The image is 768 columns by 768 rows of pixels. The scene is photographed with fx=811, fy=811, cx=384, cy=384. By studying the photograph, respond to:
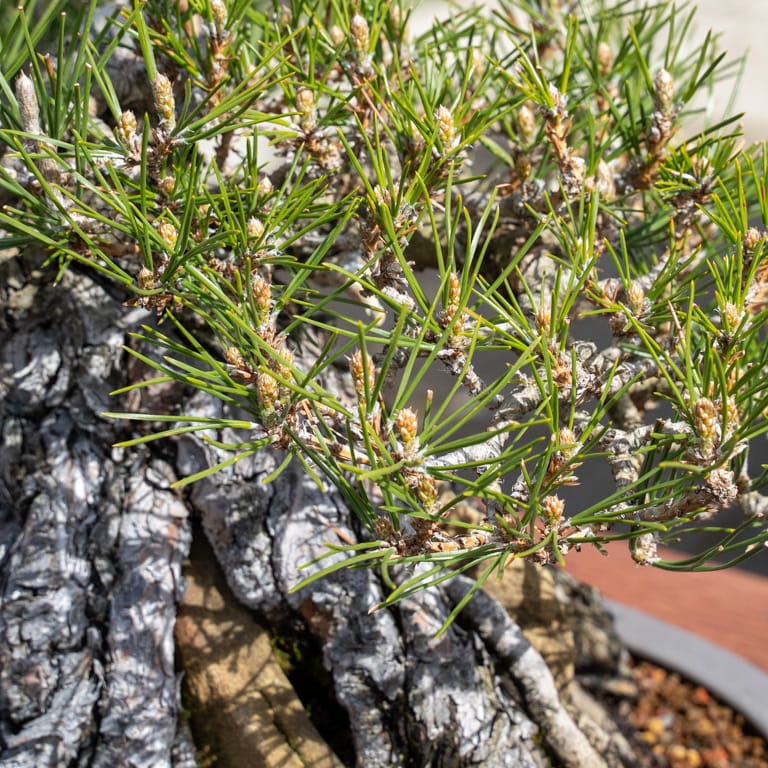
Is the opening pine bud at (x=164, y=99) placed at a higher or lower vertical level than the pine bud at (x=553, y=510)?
higher

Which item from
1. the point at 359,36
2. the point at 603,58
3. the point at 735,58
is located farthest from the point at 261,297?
the point at 735,58

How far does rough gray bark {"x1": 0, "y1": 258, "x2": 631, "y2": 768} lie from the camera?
65 centimetres

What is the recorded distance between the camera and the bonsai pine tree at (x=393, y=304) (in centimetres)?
44

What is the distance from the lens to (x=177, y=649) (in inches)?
27.8

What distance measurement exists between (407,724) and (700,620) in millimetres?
793

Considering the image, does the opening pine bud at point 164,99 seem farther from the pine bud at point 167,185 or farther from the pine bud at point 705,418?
the pine bud at point 705,418

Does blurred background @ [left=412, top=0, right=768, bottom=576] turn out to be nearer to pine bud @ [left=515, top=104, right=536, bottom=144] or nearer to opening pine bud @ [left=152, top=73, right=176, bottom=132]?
pine bud @ [left=515, top=104, right=536, bottom=144]

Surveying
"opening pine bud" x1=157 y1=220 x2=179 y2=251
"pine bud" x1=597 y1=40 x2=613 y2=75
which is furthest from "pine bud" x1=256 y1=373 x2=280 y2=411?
"pine bud" x1=597 y1=40 x2=613 y2=75

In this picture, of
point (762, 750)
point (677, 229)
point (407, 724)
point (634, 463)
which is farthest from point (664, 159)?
point (762, 750)


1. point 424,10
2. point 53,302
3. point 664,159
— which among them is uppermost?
point 424,10

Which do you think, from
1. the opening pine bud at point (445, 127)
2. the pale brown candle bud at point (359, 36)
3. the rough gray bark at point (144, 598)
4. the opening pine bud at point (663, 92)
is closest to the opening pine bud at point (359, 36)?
the pale brown candle bud at point (359, 36)

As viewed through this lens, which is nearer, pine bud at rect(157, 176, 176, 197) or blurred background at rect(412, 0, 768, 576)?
pine bud at rect(157, 176, 176, 197)

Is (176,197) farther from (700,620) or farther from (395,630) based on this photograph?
(700,620)

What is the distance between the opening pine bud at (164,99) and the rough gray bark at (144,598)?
0.90ft
